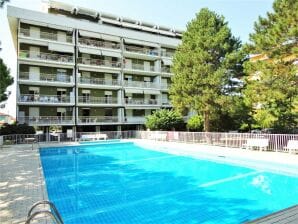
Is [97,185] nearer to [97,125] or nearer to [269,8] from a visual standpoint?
[269,8]

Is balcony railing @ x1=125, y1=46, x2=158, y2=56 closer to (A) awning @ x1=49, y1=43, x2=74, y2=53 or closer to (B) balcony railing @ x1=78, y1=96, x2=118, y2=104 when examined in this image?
(B) balcony railing @ x1=78, y1=96, x2=118, y2=104

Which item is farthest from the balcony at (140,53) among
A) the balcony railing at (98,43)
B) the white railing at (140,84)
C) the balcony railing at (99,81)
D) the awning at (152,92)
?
the awning at (152,92)

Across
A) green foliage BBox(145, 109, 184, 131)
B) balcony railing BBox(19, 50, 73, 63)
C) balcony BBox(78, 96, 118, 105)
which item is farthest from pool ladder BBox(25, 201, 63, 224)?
balcony BBox(78, 96, 118, 105)

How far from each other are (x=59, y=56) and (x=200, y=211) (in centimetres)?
3102

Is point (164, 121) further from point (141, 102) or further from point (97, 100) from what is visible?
point (97, 100)

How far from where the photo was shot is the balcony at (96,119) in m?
35.2

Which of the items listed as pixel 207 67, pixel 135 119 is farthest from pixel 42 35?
pixel 207 67

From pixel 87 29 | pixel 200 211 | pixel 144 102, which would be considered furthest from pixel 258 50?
pixel 87 29

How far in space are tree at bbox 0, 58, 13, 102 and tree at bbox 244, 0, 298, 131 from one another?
23212 millimetres

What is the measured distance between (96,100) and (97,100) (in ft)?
0.56

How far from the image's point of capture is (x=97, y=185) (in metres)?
12.3

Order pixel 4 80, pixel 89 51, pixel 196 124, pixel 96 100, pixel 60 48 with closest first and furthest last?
pixel 4 80
pixel 196 124
pixel 60 48
pixel 89 51
pixel 96 100

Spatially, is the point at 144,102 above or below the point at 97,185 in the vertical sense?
above

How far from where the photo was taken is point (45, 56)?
33.8 meters
